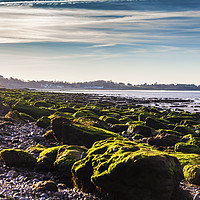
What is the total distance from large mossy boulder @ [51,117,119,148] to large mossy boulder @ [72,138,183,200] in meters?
5.19

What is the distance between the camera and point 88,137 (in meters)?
13.7

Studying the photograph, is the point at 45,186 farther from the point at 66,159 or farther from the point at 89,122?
the point at 89,122

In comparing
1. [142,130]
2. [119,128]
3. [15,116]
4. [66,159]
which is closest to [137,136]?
[142,130]

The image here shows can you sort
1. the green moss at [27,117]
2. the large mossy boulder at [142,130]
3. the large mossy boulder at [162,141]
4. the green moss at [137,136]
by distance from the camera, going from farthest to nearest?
the green moss at [27,117] → the large mossy boulder at [142,130] → the green moss at [137,136] → the large mossy boulder at [162,141]

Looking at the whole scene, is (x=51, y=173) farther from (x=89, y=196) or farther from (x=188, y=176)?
(x=188, y=176)

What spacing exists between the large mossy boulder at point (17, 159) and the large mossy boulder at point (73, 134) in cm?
330

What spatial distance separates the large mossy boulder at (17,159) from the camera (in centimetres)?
1039

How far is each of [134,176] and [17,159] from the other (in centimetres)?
585

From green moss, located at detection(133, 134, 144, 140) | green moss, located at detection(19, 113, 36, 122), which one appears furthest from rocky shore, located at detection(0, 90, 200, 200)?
green moss, located at detection(19, 113, 36, 122)

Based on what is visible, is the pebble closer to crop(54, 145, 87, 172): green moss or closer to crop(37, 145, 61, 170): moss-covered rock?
crop(37, 145, 61, 170): moss-covered rock

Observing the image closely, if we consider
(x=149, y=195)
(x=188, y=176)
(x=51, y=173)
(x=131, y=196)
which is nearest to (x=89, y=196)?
(x=131, y=196)

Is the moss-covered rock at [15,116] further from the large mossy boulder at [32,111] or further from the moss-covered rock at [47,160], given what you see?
the moss-covered rock at [47,160]

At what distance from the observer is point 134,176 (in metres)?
6.94

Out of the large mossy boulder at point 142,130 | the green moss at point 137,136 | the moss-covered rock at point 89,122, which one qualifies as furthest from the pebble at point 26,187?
the large mossy boulder at point 142,130
